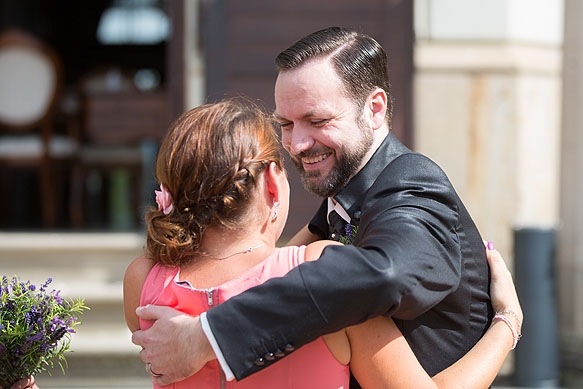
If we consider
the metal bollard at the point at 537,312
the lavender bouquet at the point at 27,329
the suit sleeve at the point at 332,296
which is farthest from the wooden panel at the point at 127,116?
the suit sleeve at the point at 332,296

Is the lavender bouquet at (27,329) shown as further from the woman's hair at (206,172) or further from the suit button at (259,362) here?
the suit button at (259,362)

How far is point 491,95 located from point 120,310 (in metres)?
2.48

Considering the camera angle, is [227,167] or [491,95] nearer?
[227,167]

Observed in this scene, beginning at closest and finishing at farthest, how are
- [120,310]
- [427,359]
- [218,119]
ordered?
1. [218,119]
2. [427,359]
3. [120,310]

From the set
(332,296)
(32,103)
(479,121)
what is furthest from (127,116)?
(332,296)

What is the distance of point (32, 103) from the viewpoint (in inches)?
241

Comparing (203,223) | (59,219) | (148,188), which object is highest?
(203,223)

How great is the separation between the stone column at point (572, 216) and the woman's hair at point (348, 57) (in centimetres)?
317

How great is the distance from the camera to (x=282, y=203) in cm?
152

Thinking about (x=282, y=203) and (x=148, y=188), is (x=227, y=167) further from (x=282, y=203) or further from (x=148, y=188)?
(x=148, y=188)

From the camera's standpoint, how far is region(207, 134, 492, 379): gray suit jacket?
1.33 meters

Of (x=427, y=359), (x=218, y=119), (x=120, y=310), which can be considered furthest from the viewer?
(x=120, y=310)

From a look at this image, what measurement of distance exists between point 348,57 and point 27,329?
816mm

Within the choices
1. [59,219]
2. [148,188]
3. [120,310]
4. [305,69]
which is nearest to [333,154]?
[305,69]
